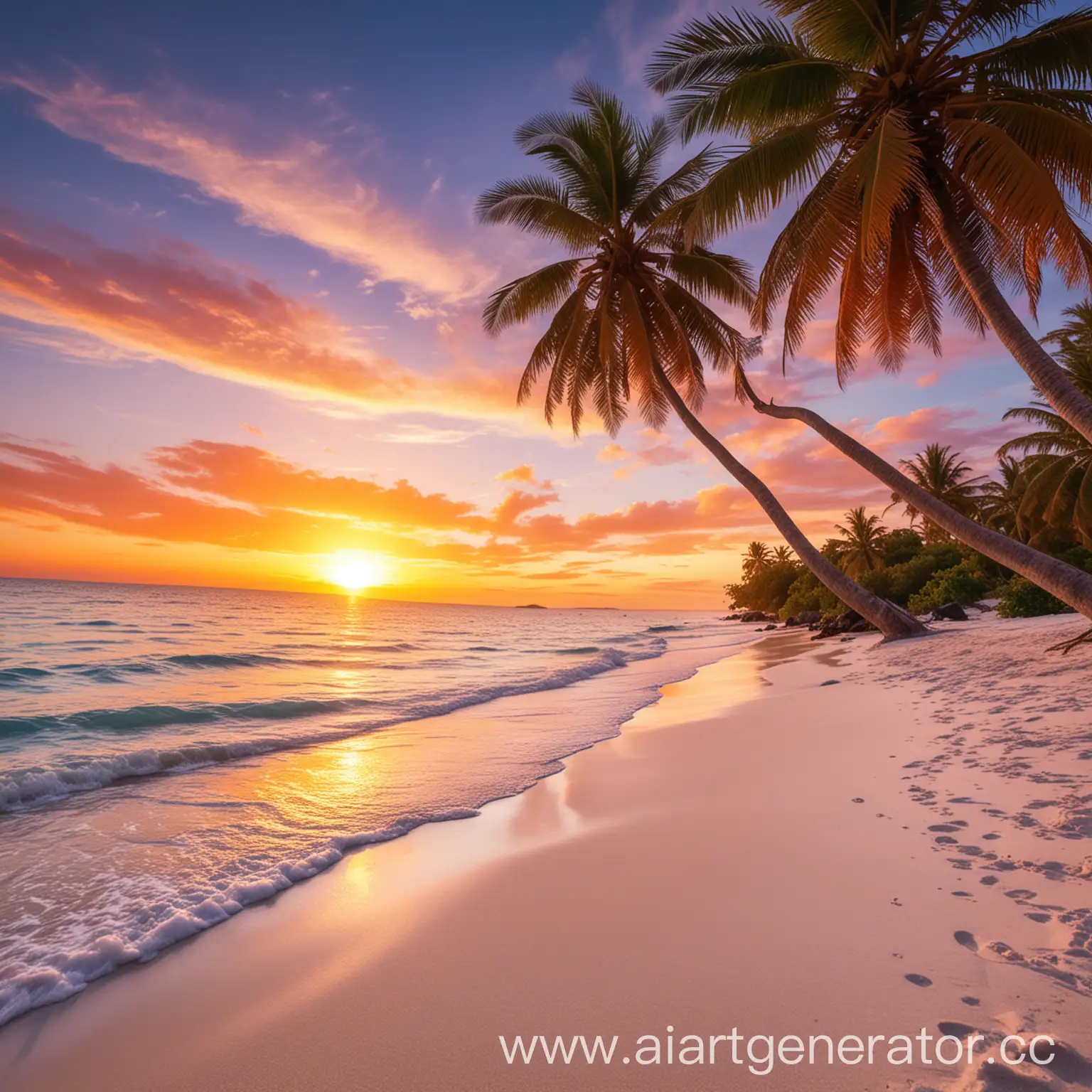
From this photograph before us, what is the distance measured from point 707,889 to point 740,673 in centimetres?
1318

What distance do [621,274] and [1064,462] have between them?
18.1 meters

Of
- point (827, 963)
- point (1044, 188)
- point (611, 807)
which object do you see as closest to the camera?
point (827, 963)

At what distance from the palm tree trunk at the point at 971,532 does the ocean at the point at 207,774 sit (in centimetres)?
610

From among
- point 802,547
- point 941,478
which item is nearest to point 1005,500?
point 941,478

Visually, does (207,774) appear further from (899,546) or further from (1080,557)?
(899,546)

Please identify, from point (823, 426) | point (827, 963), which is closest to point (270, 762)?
point (827, 963)

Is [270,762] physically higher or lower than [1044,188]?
lower

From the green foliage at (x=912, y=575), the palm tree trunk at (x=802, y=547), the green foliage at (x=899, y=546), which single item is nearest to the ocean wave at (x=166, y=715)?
the palm tree trunk at (x=802, y=547)

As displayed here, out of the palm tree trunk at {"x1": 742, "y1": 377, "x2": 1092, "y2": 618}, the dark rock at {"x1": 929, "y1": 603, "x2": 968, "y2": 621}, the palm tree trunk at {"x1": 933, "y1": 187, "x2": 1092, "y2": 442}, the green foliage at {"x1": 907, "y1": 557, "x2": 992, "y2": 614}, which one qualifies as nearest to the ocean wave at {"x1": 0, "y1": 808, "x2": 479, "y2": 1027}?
the palm tree trunk at {"x1": 742, "y1": 377, "x2": 1092, "y2": 618}

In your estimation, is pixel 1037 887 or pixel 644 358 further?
pixel 644 358

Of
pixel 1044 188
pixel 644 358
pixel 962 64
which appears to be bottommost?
pixel 1044 188

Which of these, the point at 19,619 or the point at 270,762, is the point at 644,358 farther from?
the point at 19,619

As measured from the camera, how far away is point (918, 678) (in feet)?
30.9

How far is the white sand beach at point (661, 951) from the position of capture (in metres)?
2.13
